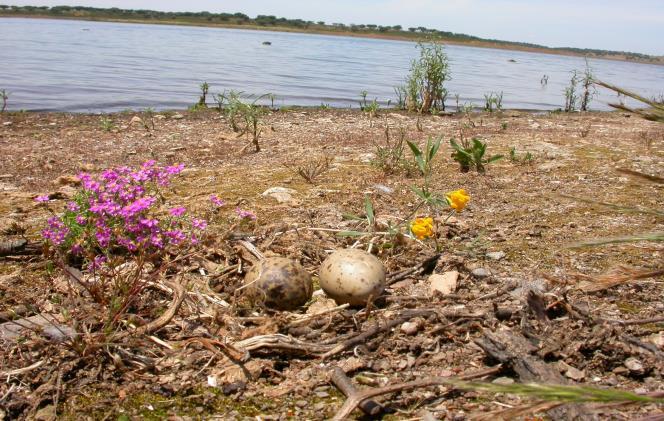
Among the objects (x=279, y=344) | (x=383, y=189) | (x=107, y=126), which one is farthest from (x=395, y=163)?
(x=107, y=126)

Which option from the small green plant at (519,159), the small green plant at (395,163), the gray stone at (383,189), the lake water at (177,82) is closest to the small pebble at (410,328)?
the gray stone at (383,189)

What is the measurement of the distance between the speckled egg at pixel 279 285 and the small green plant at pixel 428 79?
28.5ft

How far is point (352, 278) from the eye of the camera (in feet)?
8.98

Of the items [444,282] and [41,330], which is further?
[444,282]

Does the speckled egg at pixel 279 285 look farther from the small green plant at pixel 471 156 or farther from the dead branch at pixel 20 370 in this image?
the small green plant at pixel 471 156

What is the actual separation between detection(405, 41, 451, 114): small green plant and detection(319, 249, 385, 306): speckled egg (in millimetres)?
8605

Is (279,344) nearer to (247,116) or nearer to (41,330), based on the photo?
(41,330)

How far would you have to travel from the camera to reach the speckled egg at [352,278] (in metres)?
2.72

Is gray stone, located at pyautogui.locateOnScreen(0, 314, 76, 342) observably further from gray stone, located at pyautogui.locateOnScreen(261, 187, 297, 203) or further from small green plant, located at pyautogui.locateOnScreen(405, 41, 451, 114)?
small green plant, located at pyautogui.locateOnScreen(405, 41, 451, 114)

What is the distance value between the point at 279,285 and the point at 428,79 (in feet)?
31.4

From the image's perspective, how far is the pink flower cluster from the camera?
2865 mm

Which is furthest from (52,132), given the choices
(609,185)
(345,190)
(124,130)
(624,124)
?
(624,124)

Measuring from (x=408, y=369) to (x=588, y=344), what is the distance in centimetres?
72

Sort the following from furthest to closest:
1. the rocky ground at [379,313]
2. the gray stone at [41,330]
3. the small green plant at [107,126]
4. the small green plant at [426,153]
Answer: the small green plant at [107,126] → the small green plant at [426,153] → the gray stone at [41,330] → the rocky ground at [379,313]
